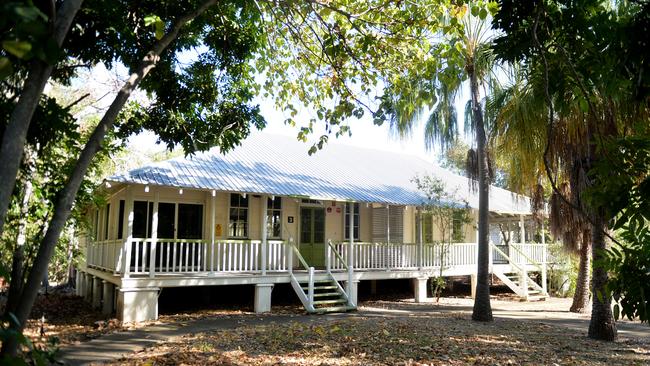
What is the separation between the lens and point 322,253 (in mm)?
18312

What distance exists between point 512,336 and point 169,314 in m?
8.88

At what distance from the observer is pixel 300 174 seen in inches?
693

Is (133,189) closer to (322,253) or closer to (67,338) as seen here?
(67,338)

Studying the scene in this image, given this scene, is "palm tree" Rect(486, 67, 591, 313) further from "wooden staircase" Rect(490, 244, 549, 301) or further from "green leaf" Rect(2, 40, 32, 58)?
"green leaf" Rect(2, 40, 32, 58)

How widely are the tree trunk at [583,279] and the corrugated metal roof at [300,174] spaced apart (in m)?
4.56

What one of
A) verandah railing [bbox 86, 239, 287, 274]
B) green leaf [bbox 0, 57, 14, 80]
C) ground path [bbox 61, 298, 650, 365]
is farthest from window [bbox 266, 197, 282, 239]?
green leaf [bbox 0, 57, 14, 80]

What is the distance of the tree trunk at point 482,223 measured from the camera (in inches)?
523

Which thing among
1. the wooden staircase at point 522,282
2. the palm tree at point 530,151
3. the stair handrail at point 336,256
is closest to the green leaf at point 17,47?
the palm tree at point 530,151

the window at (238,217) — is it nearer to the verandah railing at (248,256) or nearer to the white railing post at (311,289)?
the verandah railing at (248,256)

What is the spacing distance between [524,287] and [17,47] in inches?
828

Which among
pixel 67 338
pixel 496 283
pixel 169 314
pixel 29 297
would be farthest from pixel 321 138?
pixel 496 283

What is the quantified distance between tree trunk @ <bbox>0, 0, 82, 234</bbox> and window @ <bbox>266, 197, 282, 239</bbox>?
46.9 feet

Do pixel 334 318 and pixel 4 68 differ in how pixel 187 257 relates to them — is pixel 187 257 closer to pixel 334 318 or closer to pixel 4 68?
pixel 334 318

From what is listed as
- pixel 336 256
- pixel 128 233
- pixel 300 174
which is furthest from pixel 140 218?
pixel 336 256
